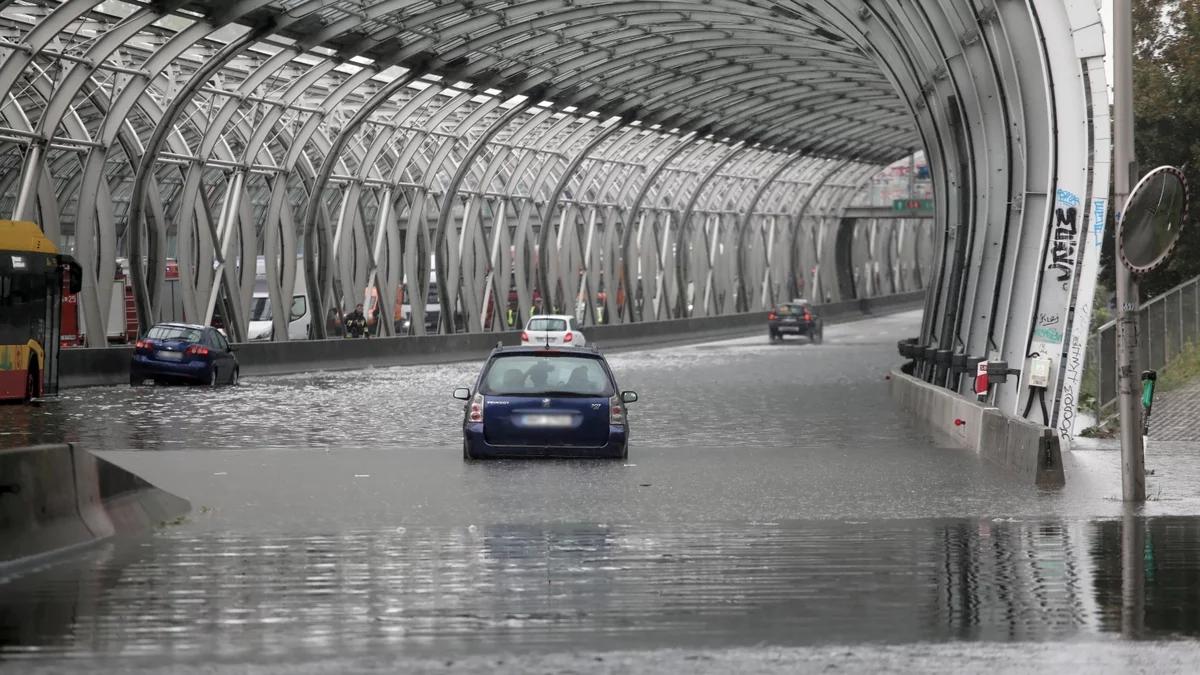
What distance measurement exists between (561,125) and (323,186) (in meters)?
14.3

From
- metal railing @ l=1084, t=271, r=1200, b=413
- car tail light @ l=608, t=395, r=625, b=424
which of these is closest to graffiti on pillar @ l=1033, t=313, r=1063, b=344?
metal railing @ l=1084, t=271, r=1200, b=413

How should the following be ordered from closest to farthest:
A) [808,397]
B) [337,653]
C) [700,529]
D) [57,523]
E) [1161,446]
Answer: [337,653] → [57,523] → [700,529] → [1161,446] → [808,397]

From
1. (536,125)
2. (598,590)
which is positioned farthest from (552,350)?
(536,125)

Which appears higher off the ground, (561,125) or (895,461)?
(561,125)

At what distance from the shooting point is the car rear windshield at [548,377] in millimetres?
19172

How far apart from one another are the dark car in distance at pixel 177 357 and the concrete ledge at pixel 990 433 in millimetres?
15450

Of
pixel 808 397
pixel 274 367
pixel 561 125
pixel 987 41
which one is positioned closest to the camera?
pixel 987 41

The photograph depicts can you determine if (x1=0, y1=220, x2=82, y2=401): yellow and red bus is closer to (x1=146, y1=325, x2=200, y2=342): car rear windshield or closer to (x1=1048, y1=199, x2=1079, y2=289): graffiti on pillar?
(x1=146, y1=325, x2=200, y2=342): car rear windshield

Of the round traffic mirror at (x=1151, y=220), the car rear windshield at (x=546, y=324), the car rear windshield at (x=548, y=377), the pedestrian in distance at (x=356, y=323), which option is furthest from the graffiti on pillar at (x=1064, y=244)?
the pedestrian in distance at (x=356, y=323)

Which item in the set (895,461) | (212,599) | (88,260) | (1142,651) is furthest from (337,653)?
(88,260)

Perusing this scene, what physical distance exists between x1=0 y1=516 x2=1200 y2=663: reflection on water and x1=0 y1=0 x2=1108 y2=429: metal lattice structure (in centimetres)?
1136

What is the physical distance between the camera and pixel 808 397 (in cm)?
3369

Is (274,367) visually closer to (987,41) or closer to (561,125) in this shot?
(561,125)

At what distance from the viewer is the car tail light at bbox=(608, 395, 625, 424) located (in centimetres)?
1919
